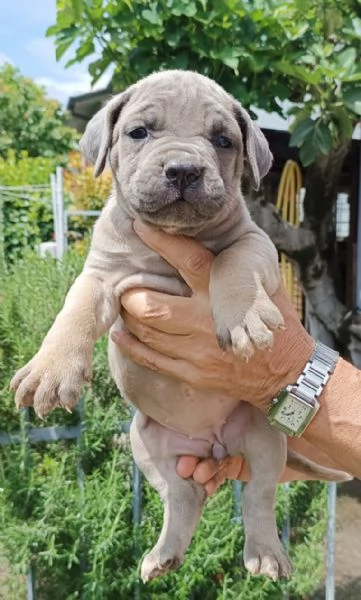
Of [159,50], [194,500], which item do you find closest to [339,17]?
[159,50]

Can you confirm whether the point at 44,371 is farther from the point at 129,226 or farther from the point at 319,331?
the point at 319,331

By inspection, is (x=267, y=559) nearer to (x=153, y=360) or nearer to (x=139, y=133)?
(x=153, y=360)

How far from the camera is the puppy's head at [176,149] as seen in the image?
7.65ft

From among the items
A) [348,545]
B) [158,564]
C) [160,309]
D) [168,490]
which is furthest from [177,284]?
[348,545]

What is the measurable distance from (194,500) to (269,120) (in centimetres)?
580

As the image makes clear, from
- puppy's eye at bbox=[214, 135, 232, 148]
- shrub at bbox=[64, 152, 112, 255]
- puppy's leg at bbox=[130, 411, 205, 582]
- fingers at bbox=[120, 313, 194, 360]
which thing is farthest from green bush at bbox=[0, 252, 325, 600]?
shrub at bbox=[64, 152, 112, 255]

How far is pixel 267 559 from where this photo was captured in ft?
8.69

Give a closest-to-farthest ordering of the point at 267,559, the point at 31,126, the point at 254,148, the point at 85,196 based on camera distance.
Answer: the point at 267,559
the point at 254,148
the point at 85,196
the point at 31,126

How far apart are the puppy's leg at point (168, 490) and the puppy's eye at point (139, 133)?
1.17m

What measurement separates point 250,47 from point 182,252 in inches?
86.2

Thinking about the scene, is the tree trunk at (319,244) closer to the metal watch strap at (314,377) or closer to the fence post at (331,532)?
the fence post at (331,532)

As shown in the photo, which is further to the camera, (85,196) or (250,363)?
(85,196)

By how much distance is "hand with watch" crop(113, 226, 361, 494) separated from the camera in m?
2.61

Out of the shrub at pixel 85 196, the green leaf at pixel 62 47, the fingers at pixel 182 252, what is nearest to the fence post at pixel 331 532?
the fingers at pixel 182 252
